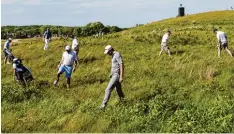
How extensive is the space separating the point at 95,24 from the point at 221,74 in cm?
8534

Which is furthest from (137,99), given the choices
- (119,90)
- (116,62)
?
(116,62)

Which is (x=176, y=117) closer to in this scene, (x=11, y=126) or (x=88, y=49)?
(x=11, y=126)

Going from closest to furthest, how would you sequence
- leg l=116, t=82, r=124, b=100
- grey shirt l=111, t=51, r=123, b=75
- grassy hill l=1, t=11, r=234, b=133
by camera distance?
grassy hill l=1, t=11, r=234, b=133, grey shirt l=111, t=51, r=123, b=75, leg l=116, t=82, r=124, b=100

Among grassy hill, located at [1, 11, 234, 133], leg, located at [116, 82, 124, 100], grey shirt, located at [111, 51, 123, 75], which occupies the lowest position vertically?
grassy hill, located at [1, 11, 234, 133]

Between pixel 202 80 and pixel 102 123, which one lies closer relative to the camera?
pixel 102 123

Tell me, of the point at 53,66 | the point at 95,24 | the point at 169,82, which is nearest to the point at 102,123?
the point at 169,82

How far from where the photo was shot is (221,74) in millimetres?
17953

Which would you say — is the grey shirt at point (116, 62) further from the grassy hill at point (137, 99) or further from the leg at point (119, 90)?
the grassy hill at point (137, 99)

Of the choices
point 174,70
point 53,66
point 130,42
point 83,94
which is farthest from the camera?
point 130,42

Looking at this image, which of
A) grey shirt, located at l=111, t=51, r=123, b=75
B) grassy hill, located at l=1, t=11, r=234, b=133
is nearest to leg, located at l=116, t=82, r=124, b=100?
grassy hill, located at l=1, t=11, r=234, b=133

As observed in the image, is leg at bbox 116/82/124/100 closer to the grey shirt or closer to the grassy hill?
the grassy hill

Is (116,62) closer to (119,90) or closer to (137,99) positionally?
(119,90)

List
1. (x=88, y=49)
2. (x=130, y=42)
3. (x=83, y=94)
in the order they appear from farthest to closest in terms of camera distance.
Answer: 1. (x=130, y=42)
2. (x=88, y=49)
3. (x=83, y=94)

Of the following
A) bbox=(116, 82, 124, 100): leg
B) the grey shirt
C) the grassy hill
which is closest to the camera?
the grassy hill
